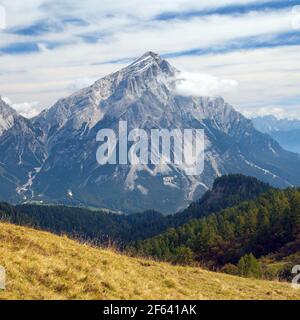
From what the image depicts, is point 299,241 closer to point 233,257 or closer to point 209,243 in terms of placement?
point 233,257

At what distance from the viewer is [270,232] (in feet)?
522

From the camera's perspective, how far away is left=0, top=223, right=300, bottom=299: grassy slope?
2041 cm

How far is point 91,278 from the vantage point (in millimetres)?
22078

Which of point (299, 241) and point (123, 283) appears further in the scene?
point (299, 241)

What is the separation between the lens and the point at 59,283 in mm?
20953

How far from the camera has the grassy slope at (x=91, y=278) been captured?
20406 millimetres
